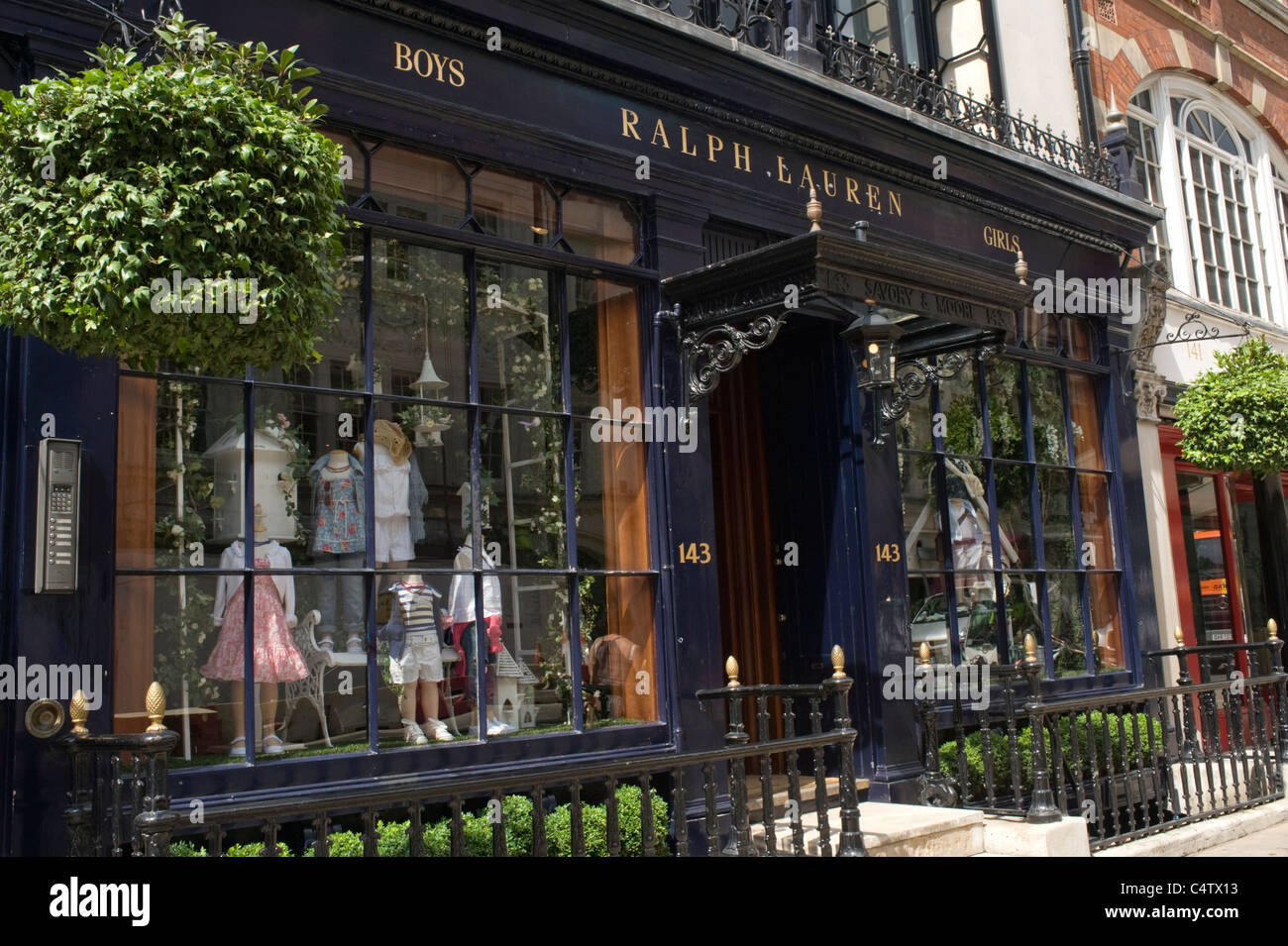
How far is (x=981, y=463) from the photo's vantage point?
1017 cm

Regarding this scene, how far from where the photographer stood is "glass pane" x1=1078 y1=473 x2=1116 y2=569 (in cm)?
1116

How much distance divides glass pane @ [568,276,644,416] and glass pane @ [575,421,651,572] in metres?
0.21

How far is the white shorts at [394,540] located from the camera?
662 cm

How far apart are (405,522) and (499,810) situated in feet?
6.34

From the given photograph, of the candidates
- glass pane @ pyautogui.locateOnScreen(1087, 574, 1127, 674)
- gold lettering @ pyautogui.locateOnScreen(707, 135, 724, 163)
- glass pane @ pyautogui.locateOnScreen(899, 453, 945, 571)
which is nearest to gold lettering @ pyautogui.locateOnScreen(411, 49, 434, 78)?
gold lettering @ pyautogui.locateOnScreen(707, 135, 724, 163)

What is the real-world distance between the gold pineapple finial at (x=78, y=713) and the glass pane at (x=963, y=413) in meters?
7.00

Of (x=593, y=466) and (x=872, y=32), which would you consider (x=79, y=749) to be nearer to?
(x=593, y=466)

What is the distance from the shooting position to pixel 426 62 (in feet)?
22.6

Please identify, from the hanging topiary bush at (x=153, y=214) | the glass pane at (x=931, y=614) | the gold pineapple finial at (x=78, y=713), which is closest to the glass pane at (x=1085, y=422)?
the glass pane at (x=931, y=614)

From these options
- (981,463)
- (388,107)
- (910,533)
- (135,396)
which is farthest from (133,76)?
(981,463)

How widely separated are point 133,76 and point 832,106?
232 inches

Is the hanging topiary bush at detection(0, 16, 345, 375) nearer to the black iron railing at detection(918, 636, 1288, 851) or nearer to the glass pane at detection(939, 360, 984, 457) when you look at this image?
the black iron railing at detection(918, 636, 1288, 851)

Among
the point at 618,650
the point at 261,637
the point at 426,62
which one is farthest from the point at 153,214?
the point at 618,650

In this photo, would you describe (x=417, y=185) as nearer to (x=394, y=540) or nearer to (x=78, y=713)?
(x=394, y=540)
